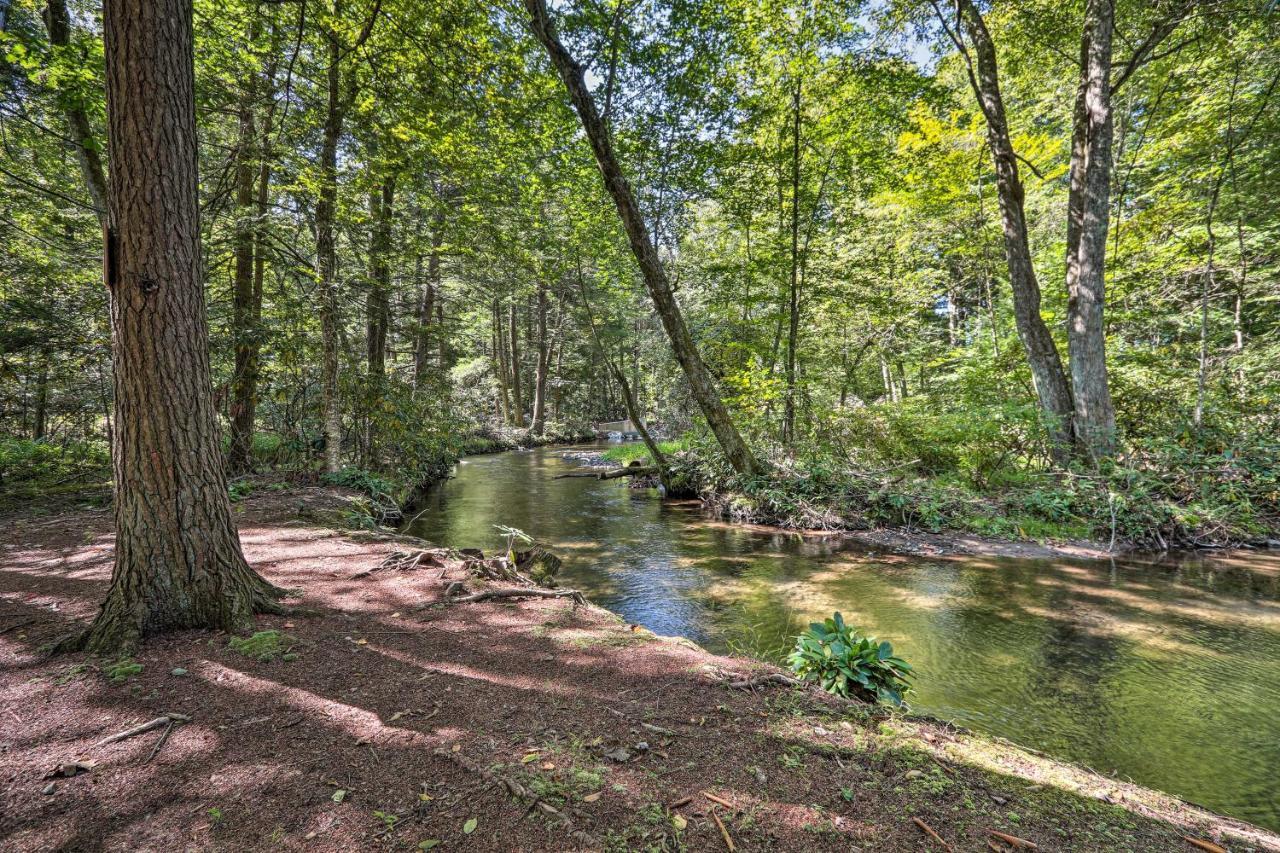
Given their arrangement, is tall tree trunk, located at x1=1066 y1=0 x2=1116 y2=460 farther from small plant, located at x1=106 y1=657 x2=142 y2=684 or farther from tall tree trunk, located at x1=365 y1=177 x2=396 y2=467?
tall tree trunk, located at x1=365 y1=177 x2=396 y2=467

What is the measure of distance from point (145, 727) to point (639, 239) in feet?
28.4

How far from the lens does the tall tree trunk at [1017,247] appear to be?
29.9 ft

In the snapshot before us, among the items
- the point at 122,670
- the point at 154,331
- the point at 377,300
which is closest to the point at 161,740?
the point at 122,670

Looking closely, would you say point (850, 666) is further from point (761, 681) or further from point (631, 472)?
point (631, 472)

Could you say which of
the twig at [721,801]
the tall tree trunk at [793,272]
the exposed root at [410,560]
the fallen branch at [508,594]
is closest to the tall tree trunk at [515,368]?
the tall tree trunk at [793,272]

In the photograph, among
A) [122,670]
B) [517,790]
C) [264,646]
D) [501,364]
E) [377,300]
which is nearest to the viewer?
[517,790]

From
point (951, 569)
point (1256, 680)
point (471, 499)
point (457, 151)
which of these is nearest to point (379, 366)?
point (471, 499)

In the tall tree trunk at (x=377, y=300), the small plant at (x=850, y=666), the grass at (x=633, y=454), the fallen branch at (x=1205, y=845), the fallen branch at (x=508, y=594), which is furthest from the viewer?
the grass at (x=633, y=454)

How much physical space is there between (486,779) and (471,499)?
10.4 metres

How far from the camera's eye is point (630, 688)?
288cm

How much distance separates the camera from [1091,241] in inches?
332

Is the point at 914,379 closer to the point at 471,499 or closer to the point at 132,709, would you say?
the point at 471,499

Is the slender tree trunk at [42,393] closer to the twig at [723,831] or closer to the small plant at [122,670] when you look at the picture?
the small plant at [122,670]

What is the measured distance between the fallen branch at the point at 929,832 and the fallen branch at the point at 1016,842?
220mm
